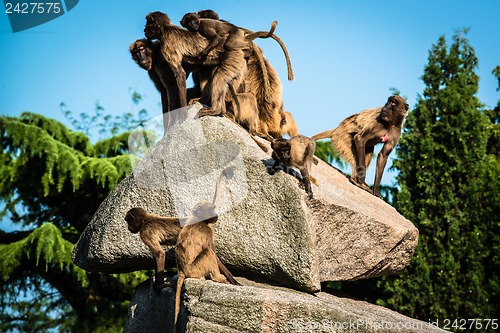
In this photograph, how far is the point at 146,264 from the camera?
27.5 feet

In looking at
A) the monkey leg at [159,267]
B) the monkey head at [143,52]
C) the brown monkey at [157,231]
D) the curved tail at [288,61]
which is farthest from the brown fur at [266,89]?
the monkey leg at [159,267]

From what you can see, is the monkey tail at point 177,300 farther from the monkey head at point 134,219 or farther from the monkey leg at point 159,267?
the monkey head at point 134,219

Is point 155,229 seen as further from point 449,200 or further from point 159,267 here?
point 449,200

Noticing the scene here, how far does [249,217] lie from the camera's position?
782 centimetres

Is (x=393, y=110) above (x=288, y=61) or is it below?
below

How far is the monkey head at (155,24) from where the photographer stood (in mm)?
8745

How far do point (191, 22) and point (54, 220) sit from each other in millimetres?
8246

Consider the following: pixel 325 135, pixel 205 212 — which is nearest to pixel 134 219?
pixel 205 212

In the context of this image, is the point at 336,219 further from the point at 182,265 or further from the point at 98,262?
the point at 98,262

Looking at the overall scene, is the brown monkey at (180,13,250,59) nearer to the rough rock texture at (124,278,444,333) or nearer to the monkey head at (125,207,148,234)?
the monkey head at (125,207,148,234)

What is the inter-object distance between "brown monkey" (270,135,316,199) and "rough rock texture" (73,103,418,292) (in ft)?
0.36

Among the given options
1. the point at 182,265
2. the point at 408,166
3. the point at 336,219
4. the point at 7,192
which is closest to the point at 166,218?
the point at 182,265

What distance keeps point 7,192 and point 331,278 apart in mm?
8897

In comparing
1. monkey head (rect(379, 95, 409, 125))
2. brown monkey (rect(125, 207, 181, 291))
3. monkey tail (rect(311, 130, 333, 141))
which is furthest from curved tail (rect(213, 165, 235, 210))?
monkey head (rect(379, 95, 409, 125))
